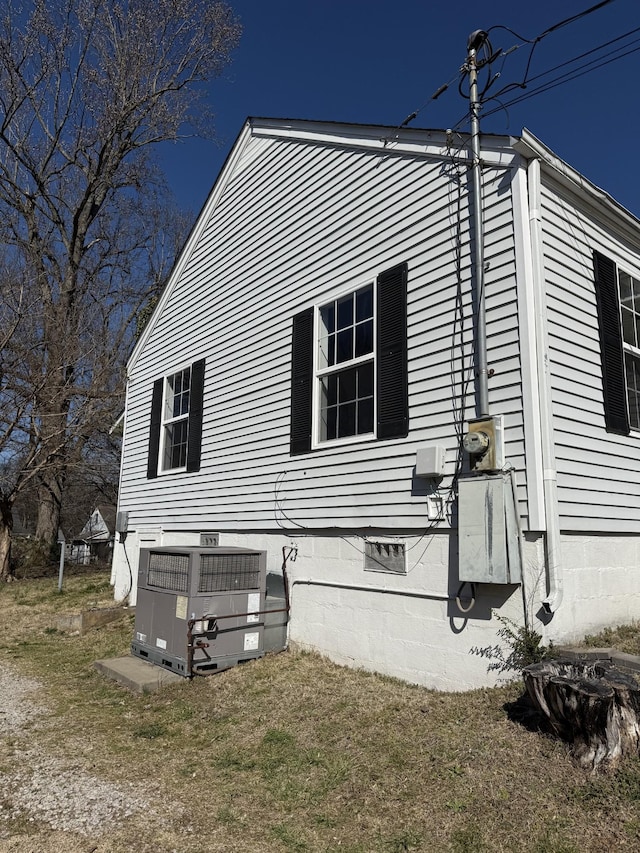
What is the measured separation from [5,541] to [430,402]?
47.8 ft

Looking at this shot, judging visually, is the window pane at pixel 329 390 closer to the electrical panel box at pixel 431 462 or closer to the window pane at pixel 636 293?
the electrical panel box at pixel 431 462

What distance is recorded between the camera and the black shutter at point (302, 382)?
7.43m

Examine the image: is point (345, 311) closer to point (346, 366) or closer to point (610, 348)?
point (346, 366)

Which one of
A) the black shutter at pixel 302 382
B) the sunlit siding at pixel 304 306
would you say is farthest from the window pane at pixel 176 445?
the black shutter at pixel 302 382

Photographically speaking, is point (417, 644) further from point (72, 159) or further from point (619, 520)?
point (72, 159)

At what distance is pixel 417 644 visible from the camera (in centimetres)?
567

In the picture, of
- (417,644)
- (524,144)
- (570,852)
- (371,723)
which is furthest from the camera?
(417,644)

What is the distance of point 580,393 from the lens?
5.54 meters

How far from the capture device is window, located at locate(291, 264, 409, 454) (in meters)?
6.30

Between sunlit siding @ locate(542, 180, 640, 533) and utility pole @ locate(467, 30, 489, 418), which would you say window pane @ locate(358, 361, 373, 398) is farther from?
sunlit siding @ locate(542, 180, 640, 533)

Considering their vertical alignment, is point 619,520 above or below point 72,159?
below

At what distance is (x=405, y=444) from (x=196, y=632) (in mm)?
2892

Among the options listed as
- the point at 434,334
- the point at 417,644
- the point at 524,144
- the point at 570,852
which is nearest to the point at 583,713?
the point at 570,852

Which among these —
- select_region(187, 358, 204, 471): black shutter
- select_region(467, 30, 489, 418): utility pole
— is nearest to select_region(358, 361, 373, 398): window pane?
select_region(467, 30, 489, 418): utility pole
